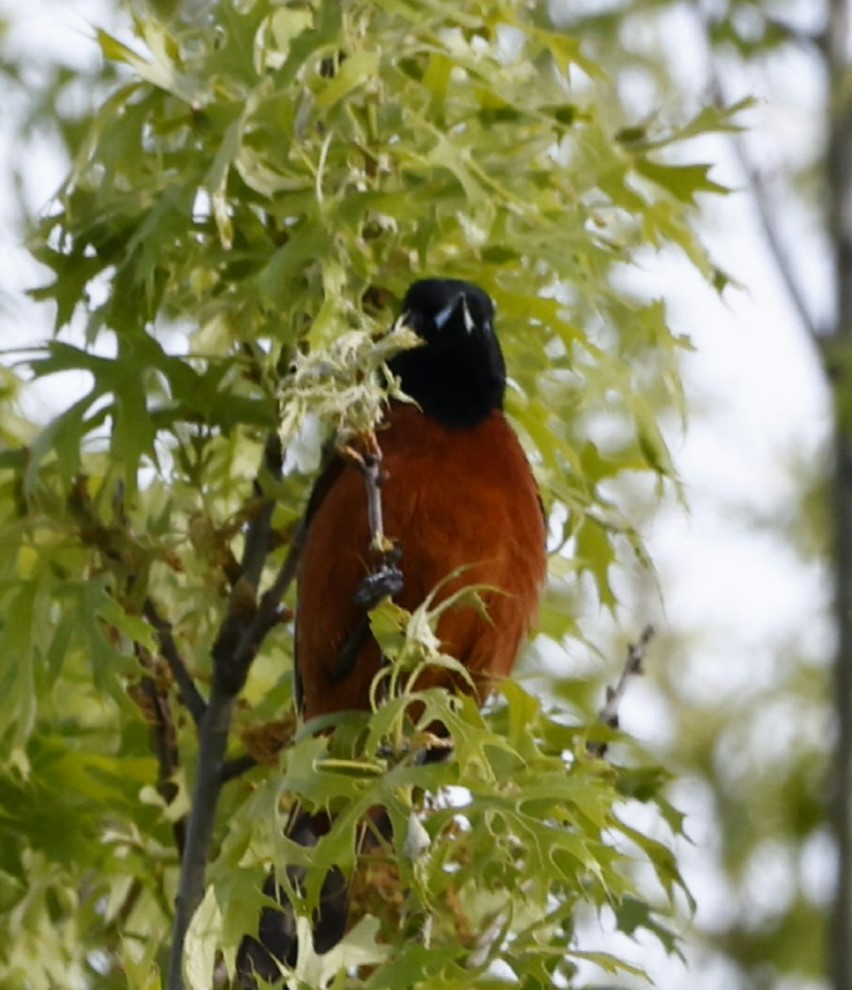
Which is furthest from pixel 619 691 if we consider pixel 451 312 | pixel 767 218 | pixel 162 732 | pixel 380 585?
pixel 767 218

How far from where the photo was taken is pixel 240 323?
3.96 m

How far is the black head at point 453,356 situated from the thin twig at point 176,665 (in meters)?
0.70

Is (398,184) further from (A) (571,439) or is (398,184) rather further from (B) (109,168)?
(A) (571,439)

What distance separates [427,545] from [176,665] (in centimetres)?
58

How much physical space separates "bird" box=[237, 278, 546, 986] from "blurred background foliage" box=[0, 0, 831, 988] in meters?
0.09

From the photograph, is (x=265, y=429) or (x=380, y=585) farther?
(x=265, y=429)

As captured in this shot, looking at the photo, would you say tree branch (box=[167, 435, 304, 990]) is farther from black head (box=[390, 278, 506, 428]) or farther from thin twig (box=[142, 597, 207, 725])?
black head (box=[390, 278, 506, 428])

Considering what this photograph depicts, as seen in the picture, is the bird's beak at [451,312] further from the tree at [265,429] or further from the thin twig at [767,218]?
the thin twig at [767,218]

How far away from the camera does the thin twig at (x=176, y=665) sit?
399 centimetres

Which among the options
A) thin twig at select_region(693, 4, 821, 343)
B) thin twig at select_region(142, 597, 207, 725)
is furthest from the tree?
thin twig at select_region(693, 4, 821, 343)

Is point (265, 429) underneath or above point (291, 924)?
above

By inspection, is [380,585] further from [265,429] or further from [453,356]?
[453,356]

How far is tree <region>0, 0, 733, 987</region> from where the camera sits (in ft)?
11.3

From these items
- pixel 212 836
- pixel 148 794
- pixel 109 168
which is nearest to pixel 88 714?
pixel 148 794
